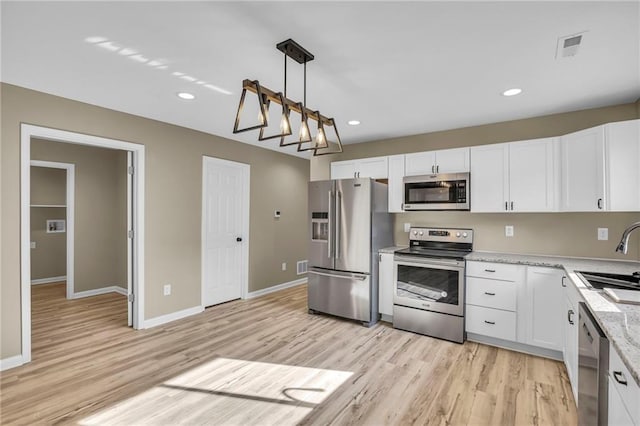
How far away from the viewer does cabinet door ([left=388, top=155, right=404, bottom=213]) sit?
3922 millimetres

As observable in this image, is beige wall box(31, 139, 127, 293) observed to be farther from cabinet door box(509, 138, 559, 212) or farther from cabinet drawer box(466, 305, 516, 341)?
cabinet door box(509, 138, 559, 212)

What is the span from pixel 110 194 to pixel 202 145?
236cm

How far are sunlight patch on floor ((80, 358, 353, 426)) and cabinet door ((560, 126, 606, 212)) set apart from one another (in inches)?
102

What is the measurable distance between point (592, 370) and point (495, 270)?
5.21 feet

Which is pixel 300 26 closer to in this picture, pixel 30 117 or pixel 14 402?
pixel 30 117

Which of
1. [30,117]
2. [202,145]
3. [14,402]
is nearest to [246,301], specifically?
[202,145]

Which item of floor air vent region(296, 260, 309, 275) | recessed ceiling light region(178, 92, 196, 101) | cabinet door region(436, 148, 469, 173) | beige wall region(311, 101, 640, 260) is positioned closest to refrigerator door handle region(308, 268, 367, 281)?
beige wall region(311, 101, 640, 260)

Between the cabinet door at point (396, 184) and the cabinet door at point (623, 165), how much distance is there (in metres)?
1.91

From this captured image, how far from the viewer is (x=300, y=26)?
1798 mm

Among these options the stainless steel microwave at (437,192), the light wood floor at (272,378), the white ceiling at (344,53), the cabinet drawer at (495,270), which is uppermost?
the white ceiling at (344,53)

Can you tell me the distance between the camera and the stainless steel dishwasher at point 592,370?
1368 mm

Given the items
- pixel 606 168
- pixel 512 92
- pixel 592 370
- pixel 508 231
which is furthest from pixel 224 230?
pixel 606 168

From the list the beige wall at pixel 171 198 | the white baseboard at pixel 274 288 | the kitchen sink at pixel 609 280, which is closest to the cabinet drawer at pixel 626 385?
the kitchen sink at pixel 609 280

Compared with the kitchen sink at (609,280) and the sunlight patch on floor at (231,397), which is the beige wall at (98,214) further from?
the kitchen sink at (609,280)
